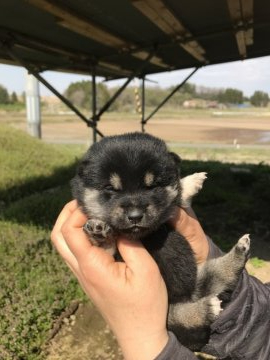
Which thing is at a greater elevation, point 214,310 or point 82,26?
point 82,26

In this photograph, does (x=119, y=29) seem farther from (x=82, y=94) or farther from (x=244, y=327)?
(x=82, y=94)

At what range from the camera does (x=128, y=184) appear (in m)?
2.46

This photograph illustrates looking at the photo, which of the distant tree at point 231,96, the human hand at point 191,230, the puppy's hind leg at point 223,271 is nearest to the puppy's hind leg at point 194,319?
the puppy's hind leg at point 223,271

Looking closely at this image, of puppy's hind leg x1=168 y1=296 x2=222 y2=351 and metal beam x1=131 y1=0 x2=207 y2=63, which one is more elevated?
metal beam x1=131 y1=0 x2=207 y2=63

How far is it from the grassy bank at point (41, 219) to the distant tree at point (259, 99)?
91.2 feet

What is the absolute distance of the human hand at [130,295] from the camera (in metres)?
1.91

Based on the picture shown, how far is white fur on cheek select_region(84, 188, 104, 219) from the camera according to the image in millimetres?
2497

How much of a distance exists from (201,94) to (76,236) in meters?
71.9

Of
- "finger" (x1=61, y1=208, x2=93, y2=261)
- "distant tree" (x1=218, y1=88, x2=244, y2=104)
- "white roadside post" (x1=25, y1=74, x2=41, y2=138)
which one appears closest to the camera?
"finger" (x1=61, y1=208, x2=93, y2=261)

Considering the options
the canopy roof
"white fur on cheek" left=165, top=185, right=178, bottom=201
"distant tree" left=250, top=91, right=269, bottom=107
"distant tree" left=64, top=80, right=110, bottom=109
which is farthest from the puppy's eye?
"distant tree" left=64, top=80, right=110, bottom=109

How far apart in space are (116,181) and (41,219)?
504 centimetres

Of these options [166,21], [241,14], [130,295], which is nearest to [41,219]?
[166,21]

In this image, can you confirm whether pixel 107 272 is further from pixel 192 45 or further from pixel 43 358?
pixel 192 45

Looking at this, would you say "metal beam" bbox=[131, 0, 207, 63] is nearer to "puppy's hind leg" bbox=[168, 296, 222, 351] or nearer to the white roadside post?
"puppy's hind leg" bbox=[168, 296, 222, 351]
